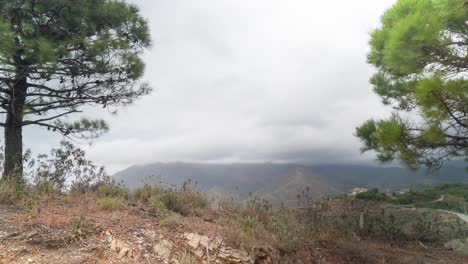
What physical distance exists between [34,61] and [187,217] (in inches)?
188

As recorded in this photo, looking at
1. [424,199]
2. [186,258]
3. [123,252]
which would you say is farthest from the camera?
[424,199]

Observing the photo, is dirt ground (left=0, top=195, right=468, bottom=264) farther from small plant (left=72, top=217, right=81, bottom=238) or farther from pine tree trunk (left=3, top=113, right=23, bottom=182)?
pine tree trunk (left=3, top=113, right=23, bottom=182)

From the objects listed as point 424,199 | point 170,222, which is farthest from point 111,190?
point 424,199

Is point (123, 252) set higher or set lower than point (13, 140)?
lower

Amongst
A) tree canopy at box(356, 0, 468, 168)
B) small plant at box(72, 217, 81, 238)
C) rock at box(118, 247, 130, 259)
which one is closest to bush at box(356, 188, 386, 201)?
tree canopy at box(356, 0, 468, 168)

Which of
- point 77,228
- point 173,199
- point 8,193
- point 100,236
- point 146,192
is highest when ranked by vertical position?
point 8,193

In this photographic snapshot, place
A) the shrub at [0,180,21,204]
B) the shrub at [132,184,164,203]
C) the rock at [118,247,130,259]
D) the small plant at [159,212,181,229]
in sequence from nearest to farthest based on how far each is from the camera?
1. the rock at [118,247,130,259]
2. the small plant at [159,212,181,229]
3. the shrub at [0,180,21,204]
4. the shrub at [132,184,164,203]

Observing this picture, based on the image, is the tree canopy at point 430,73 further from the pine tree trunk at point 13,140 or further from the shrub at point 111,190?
the pine tree trunk at point 13,140

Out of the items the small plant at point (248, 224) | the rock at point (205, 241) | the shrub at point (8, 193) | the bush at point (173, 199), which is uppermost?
the shrub at point (8, 193)

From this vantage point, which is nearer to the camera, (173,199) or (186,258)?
(186,258)

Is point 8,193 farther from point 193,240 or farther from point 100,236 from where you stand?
point 193,240

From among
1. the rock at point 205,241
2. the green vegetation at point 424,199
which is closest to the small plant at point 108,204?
the rock at point 205,241

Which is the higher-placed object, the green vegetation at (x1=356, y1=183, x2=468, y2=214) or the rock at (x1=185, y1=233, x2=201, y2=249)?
the rock at (x1=185, y1=233, x2=201, y2=249)

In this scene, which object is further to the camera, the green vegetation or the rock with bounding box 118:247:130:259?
the green vegetation
